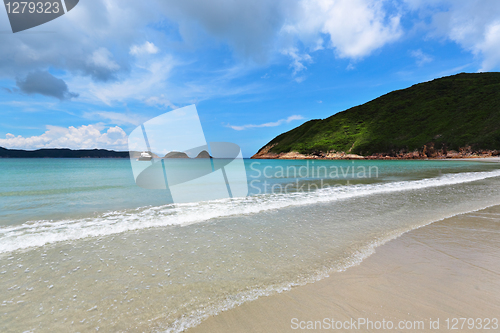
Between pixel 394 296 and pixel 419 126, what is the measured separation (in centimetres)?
10883

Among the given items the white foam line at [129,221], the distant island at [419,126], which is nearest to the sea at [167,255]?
the white foam line at [129,221]

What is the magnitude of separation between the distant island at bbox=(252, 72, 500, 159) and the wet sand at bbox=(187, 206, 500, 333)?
85869mm

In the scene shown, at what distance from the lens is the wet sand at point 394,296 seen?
2.54 metres

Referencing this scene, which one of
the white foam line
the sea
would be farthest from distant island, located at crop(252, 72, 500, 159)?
the white foam line

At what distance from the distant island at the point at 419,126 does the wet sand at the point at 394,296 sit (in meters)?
85.9

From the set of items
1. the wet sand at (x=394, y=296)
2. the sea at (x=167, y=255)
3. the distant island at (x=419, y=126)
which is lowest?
the wet sand at (x=394, y=296)

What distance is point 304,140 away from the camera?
13012cm

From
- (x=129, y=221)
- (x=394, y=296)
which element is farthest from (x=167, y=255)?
(x=394, y=296)

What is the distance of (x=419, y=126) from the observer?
8644 centimetres

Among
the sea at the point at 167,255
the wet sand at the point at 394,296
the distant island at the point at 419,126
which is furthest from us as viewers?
the distant island at the point at 419,126

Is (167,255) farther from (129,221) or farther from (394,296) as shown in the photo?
(394,296)

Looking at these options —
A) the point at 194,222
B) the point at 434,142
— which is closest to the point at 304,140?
the point at 434,142

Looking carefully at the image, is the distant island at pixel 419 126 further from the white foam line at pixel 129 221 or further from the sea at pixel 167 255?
the white foam line at pixel 129 221

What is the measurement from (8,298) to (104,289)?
48.9 inches
